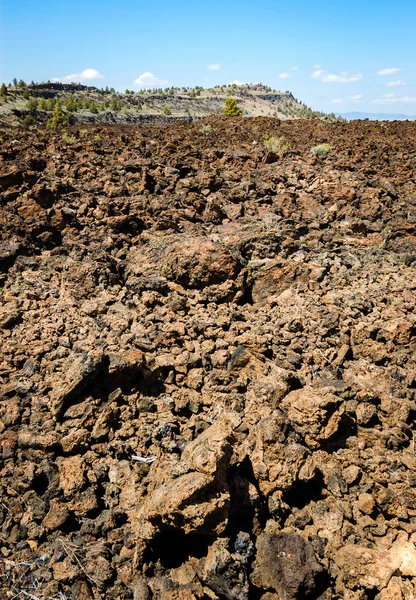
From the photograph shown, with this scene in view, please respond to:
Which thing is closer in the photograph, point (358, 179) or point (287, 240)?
point (287, 240)

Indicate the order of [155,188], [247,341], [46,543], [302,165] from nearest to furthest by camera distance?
[46,543], [247,341], [155,188], [302,165]

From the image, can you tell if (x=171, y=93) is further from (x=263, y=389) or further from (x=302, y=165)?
(x=263, y=389)

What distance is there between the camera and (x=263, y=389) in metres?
3.30

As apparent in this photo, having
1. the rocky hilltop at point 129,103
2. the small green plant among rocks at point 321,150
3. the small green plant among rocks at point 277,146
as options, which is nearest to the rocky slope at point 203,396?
the small green plant among rocks at point 321,150

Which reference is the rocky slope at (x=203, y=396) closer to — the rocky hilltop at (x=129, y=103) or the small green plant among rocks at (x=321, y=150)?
the small green plant among rocks at (x=321, y=150)

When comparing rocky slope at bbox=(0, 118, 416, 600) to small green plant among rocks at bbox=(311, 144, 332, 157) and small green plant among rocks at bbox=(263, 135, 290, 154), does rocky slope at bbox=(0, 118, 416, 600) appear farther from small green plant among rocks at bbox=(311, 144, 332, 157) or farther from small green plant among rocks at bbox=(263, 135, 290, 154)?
small green plant among rocks at bbox=(263, 135, 290, 154)

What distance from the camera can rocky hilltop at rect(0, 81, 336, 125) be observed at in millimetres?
31750

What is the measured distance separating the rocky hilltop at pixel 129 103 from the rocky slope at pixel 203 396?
18.3 metres

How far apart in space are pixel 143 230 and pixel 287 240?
6.66ft

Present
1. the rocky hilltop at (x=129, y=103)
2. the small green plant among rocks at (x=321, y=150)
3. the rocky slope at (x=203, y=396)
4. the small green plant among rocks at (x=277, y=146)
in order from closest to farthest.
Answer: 1. the rocky slope at (x=203, y=396)
2. the small green plant among rocks at (x=321, y=150)
3. the small green plant among rocks at (x=277, y=146)
4. the rocky hilltop at (x=129, y=103)

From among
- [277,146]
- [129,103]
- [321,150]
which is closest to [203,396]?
[321,150]

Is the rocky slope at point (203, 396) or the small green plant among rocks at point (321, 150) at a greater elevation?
the small green plant among rocks at point (321, 150)

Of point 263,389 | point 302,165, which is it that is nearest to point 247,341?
point 263,389

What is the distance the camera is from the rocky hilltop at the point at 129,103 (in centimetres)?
3175
